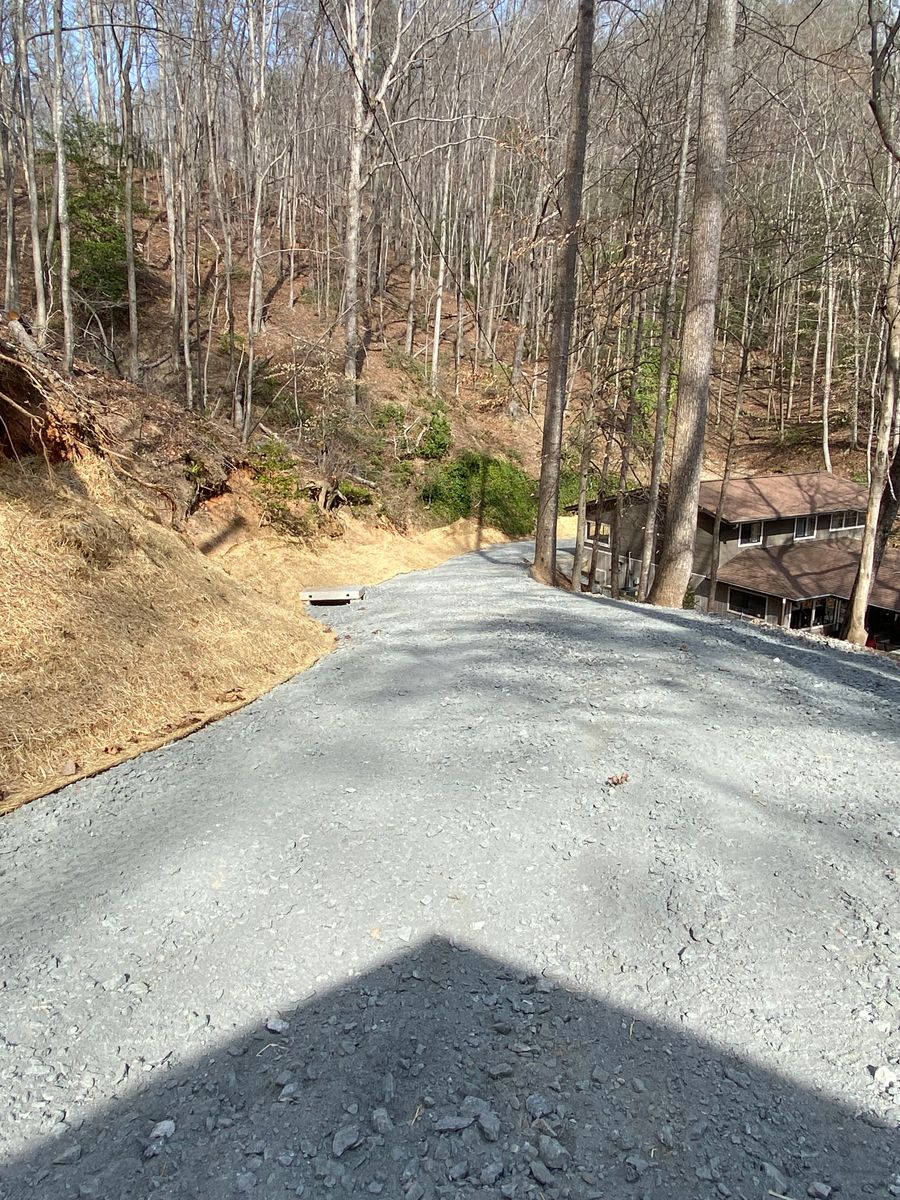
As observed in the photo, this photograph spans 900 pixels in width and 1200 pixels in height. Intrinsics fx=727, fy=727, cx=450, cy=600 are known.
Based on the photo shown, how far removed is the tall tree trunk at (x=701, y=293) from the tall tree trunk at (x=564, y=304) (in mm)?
2416

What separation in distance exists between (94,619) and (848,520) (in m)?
27.6

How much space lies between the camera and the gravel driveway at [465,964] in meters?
1.96

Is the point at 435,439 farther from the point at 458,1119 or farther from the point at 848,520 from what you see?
the point at 458,1119

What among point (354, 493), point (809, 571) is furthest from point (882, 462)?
point (354, 493)

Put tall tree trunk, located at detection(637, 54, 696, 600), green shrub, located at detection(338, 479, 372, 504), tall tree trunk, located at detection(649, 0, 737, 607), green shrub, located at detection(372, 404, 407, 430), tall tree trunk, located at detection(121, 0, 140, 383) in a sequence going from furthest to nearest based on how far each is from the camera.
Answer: green shrub, located at detection(372, 404, 407, 430) < green shrub, located at detection(338, 479, 372, 504) < tall tree trunk, located at detection(121, 0, 140, 383) < tall tree trunk, located at detection(637, 54, 696, 600) < tall tree trunk, located at detection(649, 0, 737, 607)

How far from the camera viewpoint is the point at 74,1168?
1894 millimetres

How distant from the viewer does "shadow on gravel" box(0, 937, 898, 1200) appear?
6.15 feet

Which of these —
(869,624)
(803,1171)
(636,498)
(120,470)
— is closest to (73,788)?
(803,1171)

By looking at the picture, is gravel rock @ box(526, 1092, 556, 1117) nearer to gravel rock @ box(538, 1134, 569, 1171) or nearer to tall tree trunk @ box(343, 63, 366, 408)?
gravel rock @ box(538, 1134, 569, 1171)

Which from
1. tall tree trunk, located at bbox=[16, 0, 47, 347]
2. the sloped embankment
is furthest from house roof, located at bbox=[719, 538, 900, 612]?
tall tree trunk, located at bbox=[16, 0, 47, 347]

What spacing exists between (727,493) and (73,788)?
78.8 ft

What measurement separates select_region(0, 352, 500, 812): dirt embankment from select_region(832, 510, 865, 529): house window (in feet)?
77.6

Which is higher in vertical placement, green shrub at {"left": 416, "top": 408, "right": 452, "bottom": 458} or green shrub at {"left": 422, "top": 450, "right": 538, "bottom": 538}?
green shrub at {"left": 416, "top": 408, "right": 452, "bottom": 458}

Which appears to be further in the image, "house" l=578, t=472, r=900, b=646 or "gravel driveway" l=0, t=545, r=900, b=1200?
"house" l=578, t=472, r=900, b=646
